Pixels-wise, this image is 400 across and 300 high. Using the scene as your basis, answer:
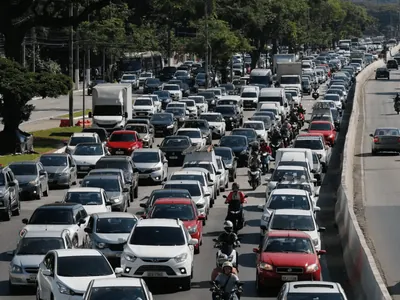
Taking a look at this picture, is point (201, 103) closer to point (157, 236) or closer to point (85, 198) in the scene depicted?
point (85, 198)

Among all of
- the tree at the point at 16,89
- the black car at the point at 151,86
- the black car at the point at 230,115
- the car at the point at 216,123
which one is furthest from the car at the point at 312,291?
the black car at the point at 151,86

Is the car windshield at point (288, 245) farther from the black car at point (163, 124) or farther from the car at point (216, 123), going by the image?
the black car at point (163, 124)

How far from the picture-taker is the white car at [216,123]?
65625 millimetres

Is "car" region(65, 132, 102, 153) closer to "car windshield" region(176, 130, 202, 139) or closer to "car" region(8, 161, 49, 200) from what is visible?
"car windshield" region(176, 130, 202, 139)

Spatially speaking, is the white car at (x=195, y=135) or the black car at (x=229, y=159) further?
the white car at (x=195, y=135)

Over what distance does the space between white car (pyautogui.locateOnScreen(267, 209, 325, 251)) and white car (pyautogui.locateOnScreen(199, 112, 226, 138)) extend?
35317 millimetres

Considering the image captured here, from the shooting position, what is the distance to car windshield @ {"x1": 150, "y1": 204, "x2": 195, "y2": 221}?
31219mm

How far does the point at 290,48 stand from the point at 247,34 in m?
43.6

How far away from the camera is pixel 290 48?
180 metres

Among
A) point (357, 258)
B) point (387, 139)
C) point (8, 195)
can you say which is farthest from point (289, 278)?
point (387, 139)

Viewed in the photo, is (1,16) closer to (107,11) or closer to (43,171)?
(43,171)

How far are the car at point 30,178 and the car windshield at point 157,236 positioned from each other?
16271 mm

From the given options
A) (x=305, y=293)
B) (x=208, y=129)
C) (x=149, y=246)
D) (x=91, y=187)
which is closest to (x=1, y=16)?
(x=208, y=129)


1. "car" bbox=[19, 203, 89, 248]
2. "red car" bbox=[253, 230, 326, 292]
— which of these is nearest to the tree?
"car" bbox=[19, 203, 89, 248]
